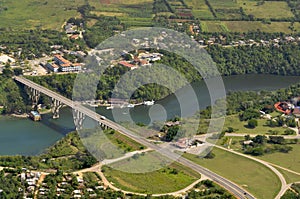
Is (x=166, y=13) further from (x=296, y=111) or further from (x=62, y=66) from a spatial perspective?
(x=296, y=111)

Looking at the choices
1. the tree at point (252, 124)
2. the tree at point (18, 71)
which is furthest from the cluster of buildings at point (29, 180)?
the tree at point (18, 71)

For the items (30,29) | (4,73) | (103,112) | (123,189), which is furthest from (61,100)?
(30,29)

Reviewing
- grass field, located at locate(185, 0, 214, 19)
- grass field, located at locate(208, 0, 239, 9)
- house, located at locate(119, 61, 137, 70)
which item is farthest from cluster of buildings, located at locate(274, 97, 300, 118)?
grass field, located at locate(208, 0, 239, 9)

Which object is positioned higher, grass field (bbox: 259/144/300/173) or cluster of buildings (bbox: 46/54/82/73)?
cluster of buildings (bbox: 46/54/82/73)

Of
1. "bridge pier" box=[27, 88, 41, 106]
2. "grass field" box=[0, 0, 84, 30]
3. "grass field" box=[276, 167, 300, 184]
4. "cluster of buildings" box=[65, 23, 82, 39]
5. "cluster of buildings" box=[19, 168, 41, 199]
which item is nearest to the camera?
"cluster of buildings" box=[19, 168, 41, 199]

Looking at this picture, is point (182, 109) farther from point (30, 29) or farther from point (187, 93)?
point (30, 29)

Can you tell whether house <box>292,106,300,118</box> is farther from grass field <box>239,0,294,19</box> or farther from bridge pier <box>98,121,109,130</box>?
grass field <box>239,0,294,19</box>

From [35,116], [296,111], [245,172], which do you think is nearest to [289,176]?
[245,172]
